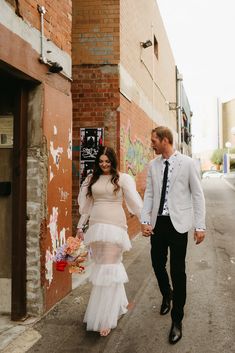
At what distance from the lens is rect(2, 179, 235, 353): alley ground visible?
375 cm

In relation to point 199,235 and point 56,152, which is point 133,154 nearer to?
point 56,152

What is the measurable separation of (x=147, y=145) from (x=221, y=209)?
514 centimetres

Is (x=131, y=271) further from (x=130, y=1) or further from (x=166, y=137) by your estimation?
(x=130, y=1)

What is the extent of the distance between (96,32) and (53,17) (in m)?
3.24

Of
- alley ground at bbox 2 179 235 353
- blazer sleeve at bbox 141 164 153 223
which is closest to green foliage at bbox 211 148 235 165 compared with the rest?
alley ground at bbox 2 179 235 353

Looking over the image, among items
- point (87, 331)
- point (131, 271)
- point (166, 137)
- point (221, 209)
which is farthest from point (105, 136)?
point (221, 209)

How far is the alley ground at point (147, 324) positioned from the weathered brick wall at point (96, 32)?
3929mm

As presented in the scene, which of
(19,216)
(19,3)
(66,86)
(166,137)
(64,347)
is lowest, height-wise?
(64,347)

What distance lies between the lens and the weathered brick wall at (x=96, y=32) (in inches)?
312

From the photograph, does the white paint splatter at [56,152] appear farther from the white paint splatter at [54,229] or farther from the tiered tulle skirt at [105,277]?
the tiered tulle skirt at [105,277]

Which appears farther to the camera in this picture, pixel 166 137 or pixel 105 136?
pixel 105 136

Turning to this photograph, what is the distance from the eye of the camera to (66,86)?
531 cm

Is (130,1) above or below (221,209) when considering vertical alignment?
above

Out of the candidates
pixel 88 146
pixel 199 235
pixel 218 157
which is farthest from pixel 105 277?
pixel 218 157
